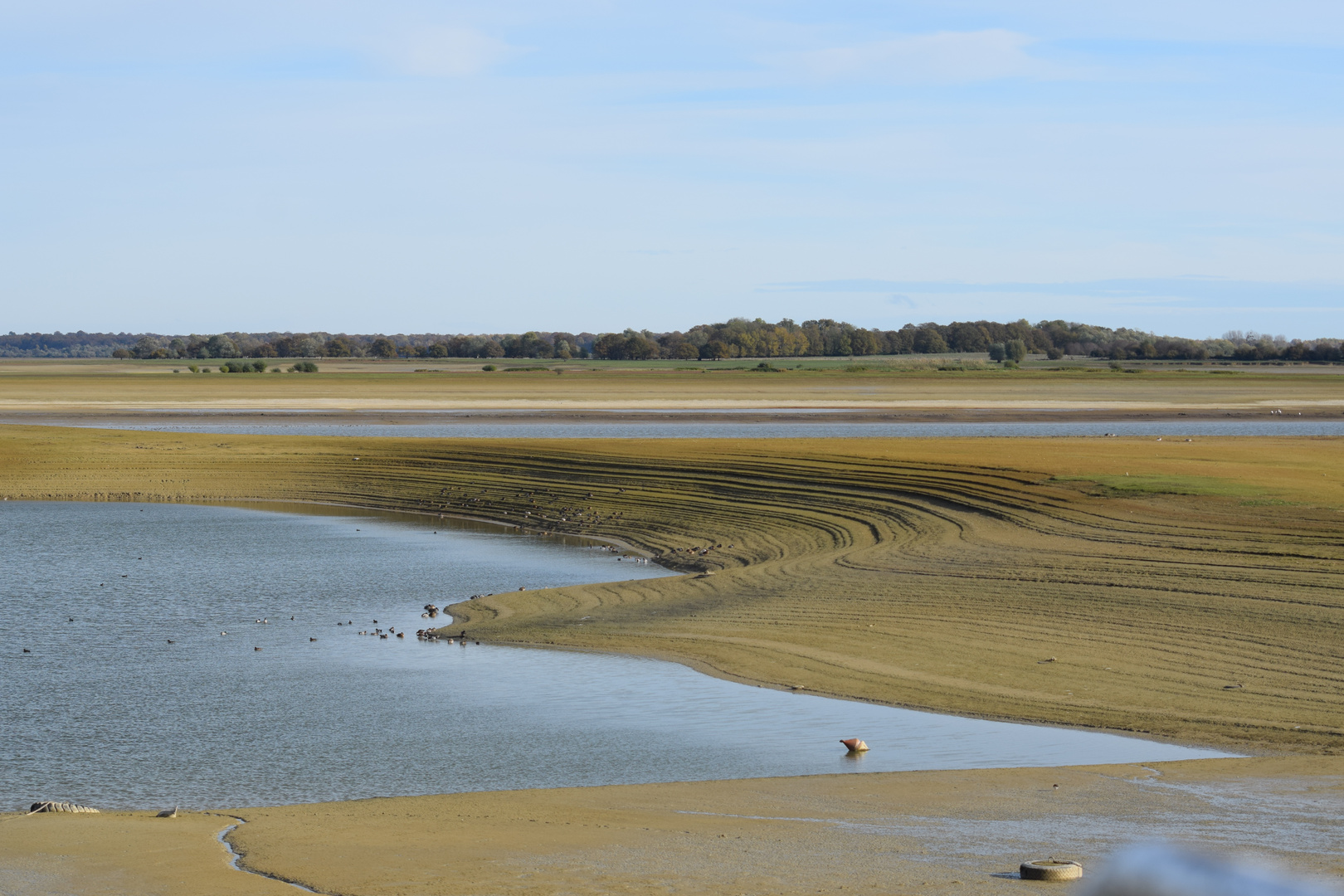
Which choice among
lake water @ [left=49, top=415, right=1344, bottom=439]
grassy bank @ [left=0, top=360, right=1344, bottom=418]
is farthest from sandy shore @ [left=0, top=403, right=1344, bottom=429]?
grassy bank @ [left=0, top=360, right=1344, bottom=418]

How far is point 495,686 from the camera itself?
17.5 metres

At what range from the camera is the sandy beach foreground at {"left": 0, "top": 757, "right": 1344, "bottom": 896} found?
914 cm

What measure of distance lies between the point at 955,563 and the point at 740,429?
39.6 metres

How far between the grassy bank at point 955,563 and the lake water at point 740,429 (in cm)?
1574

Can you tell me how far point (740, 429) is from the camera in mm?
63594

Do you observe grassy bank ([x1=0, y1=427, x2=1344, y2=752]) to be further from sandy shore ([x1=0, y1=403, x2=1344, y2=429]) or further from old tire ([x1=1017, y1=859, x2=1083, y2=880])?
sandy shore ([x1=0, y1=403, x2=1344, y2=429])

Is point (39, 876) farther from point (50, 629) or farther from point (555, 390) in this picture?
point (555, 390)

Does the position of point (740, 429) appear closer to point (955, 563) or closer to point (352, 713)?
point (955, 563)

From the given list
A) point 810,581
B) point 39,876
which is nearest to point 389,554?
point 810,581

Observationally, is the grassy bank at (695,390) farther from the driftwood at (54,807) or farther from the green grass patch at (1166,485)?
the driftwood at (54,807)

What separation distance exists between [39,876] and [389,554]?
70.4ft

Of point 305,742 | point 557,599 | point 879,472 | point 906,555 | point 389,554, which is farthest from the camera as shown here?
point 879,472

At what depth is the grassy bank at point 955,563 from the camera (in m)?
16.3

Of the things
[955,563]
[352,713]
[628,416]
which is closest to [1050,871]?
[352,713]
